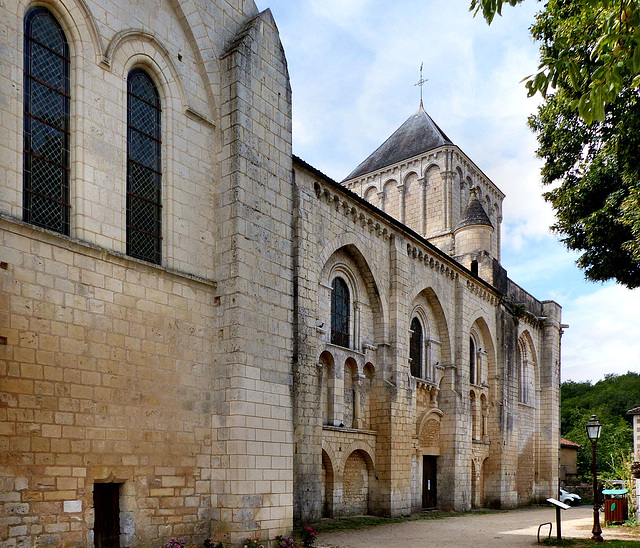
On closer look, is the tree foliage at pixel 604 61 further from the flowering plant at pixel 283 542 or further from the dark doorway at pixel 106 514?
the flowering plant at pixel 283 542

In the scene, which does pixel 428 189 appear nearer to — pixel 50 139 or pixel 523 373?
pixel 523 373

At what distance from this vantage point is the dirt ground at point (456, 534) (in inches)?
527

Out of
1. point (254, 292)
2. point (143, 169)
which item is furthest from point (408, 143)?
point (143, 169)

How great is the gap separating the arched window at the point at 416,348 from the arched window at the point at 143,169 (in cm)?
1288

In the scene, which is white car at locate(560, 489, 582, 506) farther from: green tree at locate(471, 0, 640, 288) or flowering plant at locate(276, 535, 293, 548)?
flowering plant at locate(276, 535, 293, 548)

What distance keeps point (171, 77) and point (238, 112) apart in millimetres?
1323

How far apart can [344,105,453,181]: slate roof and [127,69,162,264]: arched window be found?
961 inches

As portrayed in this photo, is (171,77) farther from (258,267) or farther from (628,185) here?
(628,185)

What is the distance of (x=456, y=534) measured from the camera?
50.6ft

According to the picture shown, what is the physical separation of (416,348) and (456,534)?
802cm

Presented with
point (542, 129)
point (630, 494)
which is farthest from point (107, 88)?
point (630, 494)

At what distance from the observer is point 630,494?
19938 mm

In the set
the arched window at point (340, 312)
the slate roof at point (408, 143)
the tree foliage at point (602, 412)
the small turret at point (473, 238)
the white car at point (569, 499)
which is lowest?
the white car at point (569, 499)

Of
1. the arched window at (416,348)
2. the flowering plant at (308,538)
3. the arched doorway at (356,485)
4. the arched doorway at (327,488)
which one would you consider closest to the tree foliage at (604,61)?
the flowering plant at (308,538)
